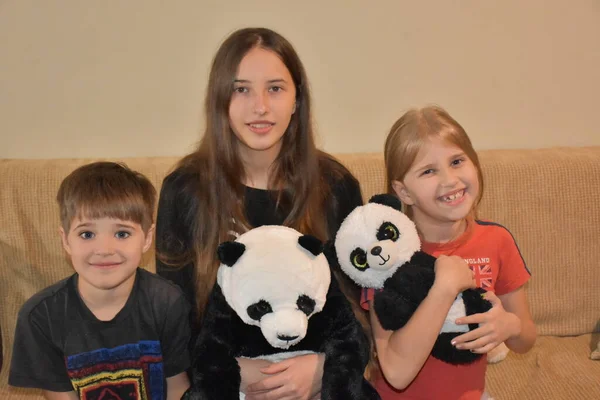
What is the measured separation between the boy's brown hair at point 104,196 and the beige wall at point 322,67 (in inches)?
30.0

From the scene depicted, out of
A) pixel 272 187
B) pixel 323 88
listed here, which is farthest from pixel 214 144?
pixel 323 88

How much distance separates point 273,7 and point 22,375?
1364 mm

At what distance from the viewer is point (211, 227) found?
4.78ft

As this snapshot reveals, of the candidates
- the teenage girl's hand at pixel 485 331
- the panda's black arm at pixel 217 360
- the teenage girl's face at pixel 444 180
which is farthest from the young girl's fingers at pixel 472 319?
the panda's black arm at pixel 217 360

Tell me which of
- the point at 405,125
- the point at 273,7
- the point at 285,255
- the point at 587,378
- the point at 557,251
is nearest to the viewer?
the point at 285,255

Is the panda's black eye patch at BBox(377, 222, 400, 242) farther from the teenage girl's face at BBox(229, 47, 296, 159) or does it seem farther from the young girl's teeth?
the teenage girl's face at BBox(229, 47, 296, 159)

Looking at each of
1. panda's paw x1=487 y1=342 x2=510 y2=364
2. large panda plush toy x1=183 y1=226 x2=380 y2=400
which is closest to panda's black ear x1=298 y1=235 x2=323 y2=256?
large panda plush toy x1=183 y1=226 x2=380 y2=400

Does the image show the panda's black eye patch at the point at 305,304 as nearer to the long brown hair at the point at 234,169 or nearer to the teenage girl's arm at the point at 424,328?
the teenage girl's arm at the point at 424,328

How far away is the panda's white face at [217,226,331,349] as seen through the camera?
1122 millimetres

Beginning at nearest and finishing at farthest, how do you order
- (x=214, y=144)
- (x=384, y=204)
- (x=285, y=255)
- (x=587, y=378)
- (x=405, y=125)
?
(x=285, y=255), (x=384, y=204), (x=405, y=125), (x=214, y=144), (x=587, y=378)

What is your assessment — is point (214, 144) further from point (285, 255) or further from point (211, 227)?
point (285, 255)

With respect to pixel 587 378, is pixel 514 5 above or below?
above

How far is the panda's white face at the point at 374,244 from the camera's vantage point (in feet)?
3.98

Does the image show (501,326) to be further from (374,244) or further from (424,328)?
(374,244)
